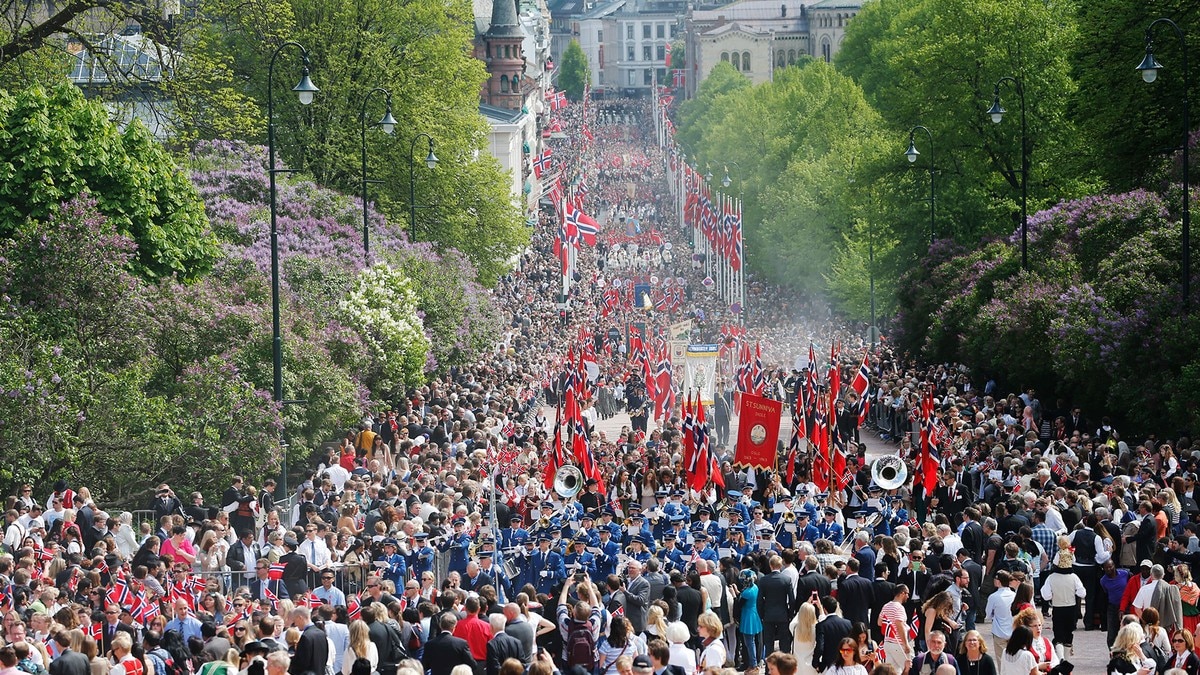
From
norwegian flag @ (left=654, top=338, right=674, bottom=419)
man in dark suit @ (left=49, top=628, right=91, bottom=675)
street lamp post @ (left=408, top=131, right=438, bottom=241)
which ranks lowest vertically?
norwegian flag @ (left=654, top=338, right=674, bottom=419)

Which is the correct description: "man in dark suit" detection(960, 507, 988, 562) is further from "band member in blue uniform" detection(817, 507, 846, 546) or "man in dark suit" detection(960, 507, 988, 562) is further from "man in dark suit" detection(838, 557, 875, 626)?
"man in dark suit" detection(838, 557, 875, 626)

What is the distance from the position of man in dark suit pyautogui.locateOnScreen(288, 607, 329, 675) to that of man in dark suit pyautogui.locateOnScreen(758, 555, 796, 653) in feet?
16.8

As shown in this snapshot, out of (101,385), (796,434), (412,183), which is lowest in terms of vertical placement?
(796,434)

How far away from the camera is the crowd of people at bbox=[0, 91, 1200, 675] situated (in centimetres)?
1777

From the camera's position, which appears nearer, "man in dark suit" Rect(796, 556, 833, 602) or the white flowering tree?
"man in dark suit" Rect(796, 556, 833, 602)

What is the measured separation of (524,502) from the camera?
30125 mm

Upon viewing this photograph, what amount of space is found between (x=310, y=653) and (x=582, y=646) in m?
2.42

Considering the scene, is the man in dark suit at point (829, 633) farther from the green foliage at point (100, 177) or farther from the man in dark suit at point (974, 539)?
the green foliage at point (100, 177)

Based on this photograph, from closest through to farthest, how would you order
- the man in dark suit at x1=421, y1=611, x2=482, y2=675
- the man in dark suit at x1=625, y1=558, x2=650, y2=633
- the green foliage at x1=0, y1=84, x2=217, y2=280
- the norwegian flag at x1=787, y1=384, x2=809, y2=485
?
the man in dark suit at x1=421, y1=611, x2=482, y2=675 → the man in dark suit at x1=625, y1=558, x2=650, y2=633 → the norwegian flag at x1=787, y1=384, x2=809, y2=485 → the green foliage at x1=0, y1=84, x2=217, y2=280

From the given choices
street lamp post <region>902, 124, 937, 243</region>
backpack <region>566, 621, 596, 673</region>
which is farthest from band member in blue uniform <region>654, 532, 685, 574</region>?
street lamp post <region>902, 124, 937, 243</region>

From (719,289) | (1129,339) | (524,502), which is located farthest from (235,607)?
(719,289)

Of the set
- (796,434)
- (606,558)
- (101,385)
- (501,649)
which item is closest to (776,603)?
(606,558)

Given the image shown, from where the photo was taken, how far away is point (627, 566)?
859 inches

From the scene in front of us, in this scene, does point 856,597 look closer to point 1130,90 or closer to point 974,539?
point 974,539
